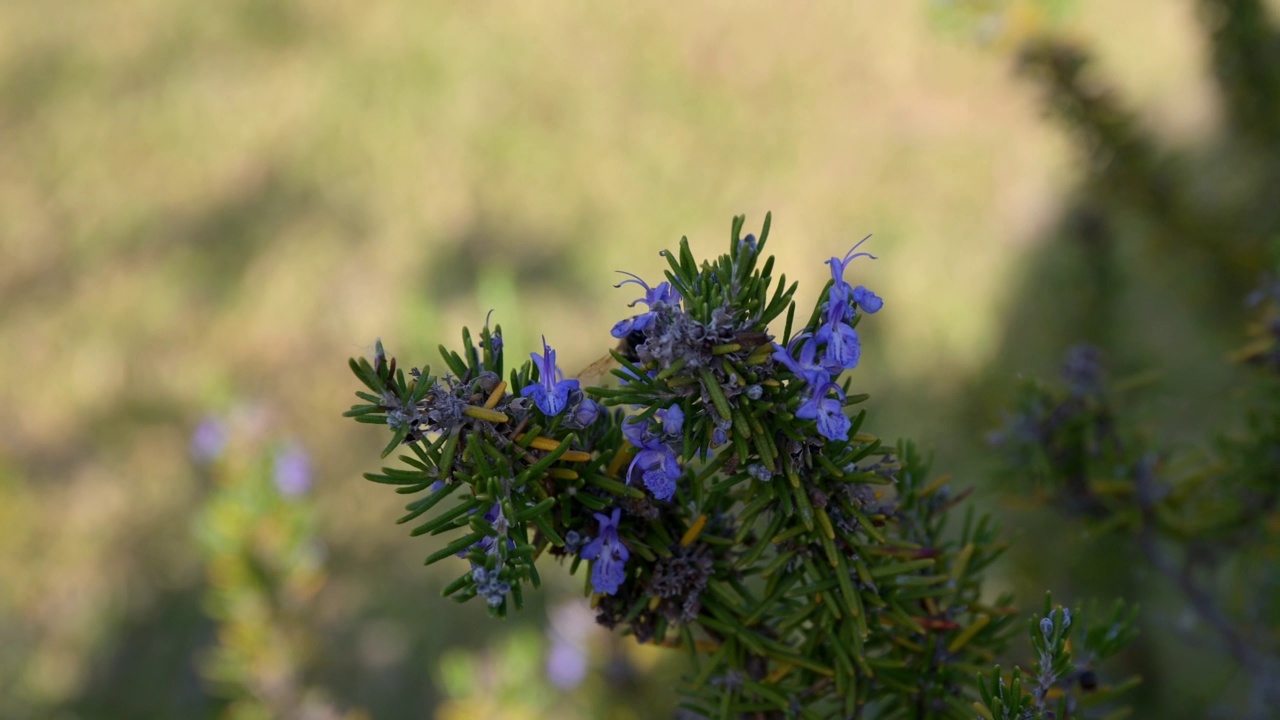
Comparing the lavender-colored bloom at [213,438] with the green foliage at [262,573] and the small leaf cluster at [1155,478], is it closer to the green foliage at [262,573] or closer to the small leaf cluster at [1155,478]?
the green foliage at [262,573]

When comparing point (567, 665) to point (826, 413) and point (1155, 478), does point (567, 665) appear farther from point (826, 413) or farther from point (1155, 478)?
point (826, 413)

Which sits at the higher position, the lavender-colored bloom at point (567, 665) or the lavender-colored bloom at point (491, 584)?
the lavender-colored bloom at point (567, 665)

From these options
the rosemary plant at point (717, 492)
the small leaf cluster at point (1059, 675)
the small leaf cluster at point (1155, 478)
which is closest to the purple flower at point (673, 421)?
the rosemary plant at point (717, 492)

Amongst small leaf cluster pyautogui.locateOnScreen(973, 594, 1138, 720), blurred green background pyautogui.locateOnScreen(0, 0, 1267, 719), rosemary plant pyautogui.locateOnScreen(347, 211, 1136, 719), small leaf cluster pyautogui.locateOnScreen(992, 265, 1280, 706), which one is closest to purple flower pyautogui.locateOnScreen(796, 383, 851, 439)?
rosemary plant pyautogui.locateOnScreen(347, 211, 1136, 719)

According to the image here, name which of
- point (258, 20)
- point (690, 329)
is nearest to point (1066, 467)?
point (690, 329)

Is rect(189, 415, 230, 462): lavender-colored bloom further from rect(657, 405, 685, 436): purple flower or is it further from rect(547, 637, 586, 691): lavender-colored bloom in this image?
rect(657, 405, 685, 436): purple flower

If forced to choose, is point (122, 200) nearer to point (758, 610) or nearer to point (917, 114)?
point (917, 114)
